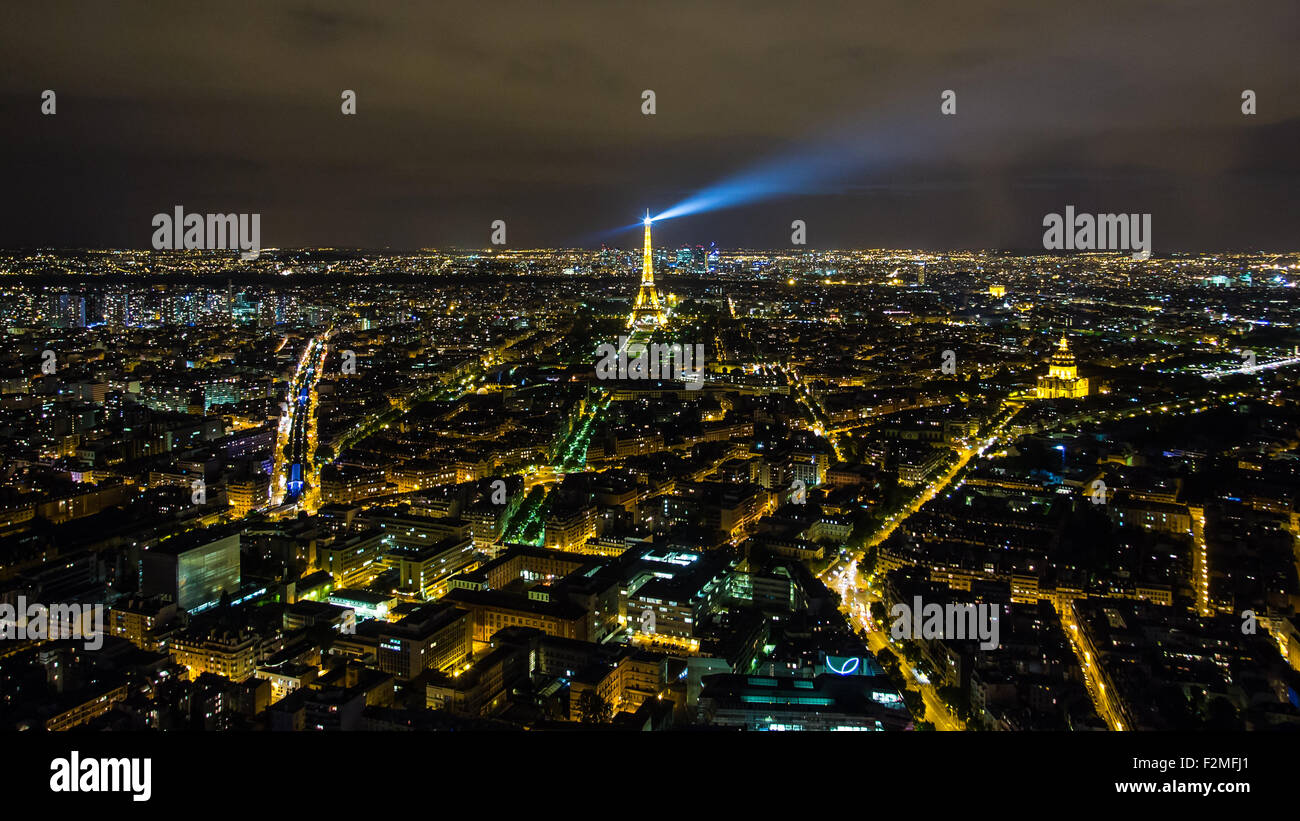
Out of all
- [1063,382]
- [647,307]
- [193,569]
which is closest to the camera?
[193,569]

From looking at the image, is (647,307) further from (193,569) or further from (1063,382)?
(193,569)

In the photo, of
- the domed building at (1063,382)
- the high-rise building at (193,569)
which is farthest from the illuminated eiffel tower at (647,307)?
the high-rise building at (193,569)

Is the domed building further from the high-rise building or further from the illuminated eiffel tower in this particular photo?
the high-rise building

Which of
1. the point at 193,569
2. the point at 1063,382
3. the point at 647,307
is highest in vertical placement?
the point at 647,307

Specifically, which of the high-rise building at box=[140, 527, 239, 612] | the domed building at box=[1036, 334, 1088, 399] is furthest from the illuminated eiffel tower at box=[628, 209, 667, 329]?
the high-rise building at box=[140, 527, 239, 612]

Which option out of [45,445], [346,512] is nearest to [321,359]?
[45,445]

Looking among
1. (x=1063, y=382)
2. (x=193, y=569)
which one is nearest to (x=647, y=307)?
(x=1063, y=382)

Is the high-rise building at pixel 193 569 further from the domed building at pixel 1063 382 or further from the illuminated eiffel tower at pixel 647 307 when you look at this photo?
the illuminated eiffel tower at pixel 647 307

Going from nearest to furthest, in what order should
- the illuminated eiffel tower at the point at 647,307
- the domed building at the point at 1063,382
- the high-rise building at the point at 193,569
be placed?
1. the high-rise building at the point at 193,569
2. the domed building at the point at 1063,382
3. the illuminated eiffel tower at the point at 647,307

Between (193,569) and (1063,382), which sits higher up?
(1063,382)
